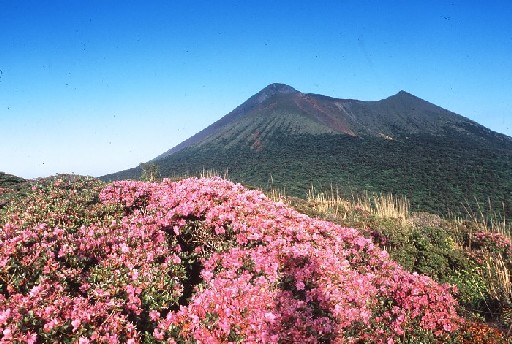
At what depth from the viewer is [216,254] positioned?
17.1ft

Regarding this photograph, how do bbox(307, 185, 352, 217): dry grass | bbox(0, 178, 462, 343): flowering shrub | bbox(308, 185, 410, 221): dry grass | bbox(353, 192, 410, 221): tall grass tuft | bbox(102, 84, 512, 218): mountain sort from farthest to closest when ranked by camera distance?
bbox(102, 84, 512, 218): mountain
bbox(353, 192, 410, 221): tall grass tuft
bbox(308, 185, 410, 221): dry grass
bbox(307, 185, 352, 217): dry grass
bbox(0, 178, 462, 343): flowering shrub

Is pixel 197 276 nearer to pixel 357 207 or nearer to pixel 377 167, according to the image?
pixel 357 207

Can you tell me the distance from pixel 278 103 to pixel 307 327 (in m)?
93.8

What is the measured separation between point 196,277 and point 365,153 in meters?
48.7

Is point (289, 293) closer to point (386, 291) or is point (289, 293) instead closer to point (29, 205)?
point (386, 291)

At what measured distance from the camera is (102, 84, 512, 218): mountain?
3412cm

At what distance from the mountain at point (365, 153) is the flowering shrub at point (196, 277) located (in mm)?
16579

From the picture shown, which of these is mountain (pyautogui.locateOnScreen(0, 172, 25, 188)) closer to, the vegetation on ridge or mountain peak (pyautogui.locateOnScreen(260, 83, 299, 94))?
the vegetation on ridge

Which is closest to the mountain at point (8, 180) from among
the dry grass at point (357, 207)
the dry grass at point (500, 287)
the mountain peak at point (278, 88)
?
the dry grass at point (357, 207)

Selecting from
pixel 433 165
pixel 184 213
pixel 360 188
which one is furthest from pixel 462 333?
pixel 433 165

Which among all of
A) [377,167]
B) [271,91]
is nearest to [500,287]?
[377,167]

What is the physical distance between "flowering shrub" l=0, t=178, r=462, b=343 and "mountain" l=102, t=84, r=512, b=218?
54.4 feet

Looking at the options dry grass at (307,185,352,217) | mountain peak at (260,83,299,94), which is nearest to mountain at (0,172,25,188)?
dry grass at (307,185,352,217)

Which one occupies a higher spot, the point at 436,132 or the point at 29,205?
the point at 436,132
